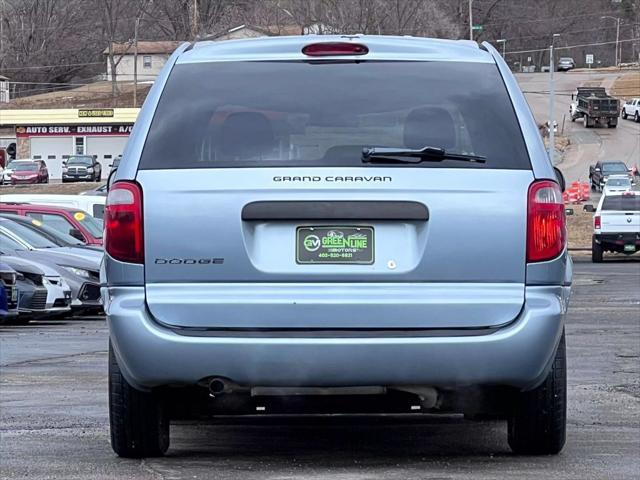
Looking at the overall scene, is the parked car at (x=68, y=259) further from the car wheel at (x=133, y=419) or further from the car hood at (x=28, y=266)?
the car wheel at (x=133, y=419)

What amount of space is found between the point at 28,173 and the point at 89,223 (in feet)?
166

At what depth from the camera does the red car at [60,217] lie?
74.3 ft

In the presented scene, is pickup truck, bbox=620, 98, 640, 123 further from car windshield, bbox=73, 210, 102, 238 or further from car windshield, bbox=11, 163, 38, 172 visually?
car windshield, bbox=73, 210, 102, 238

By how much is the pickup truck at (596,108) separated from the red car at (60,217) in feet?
227

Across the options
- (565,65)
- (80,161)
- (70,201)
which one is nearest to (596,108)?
(80,161)

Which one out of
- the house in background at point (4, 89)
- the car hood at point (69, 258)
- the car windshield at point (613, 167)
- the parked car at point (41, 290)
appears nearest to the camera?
the parked car at point (41, 290)

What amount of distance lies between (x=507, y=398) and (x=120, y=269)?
6.07ft

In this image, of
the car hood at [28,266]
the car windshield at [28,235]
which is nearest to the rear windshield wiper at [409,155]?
the car hood at [28,266]

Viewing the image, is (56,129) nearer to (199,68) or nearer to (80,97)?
(80,97)

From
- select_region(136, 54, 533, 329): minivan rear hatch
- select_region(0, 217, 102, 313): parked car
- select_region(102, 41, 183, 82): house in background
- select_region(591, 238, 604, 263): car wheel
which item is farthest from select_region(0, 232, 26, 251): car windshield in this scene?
select_region(102, 41, 183, 82): house in background

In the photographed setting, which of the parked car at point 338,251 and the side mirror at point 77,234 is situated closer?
the parked car at point 338,251

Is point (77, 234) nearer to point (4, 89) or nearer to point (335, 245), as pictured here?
point (335, 245)

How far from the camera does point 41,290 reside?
1759 centimetres

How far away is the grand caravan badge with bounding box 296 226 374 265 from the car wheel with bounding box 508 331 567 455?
1107 mm
